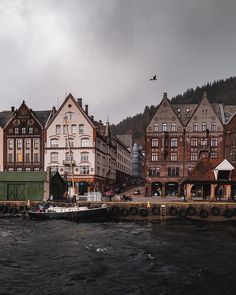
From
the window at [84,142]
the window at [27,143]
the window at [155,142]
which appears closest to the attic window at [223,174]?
the window at [155,142]

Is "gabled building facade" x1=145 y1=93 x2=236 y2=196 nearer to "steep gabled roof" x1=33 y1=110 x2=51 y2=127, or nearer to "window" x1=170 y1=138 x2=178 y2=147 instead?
"window" x1=170 y1=138 x2=178 y2=147

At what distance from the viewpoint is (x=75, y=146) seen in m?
92.9

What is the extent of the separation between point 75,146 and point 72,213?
3822 centimetres

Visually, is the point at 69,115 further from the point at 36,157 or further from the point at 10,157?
the point at 10,157

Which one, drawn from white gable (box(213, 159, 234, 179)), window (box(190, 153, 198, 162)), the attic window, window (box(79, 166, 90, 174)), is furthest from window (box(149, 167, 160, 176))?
white gable (box(213, 159, 234, 179))

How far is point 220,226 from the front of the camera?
165 feet

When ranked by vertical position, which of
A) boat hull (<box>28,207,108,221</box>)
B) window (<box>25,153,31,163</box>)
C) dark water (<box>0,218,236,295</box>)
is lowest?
dark water (<box>0,218,236,295</box>)

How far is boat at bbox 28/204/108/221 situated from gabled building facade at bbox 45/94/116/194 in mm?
32936

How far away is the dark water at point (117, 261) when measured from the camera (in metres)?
21.8

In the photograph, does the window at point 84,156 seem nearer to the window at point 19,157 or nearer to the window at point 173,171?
the window at point 19,157

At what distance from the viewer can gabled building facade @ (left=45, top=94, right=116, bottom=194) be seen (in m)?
92.2

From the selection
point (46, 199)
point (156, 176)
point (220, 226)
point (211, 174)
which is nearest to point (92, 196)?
point (46, 199)

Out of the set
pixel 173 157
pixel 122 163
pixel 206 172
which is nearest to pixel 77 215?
pixel 206 172

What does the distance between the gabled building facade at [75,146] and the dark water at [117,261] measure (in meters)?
47.4
